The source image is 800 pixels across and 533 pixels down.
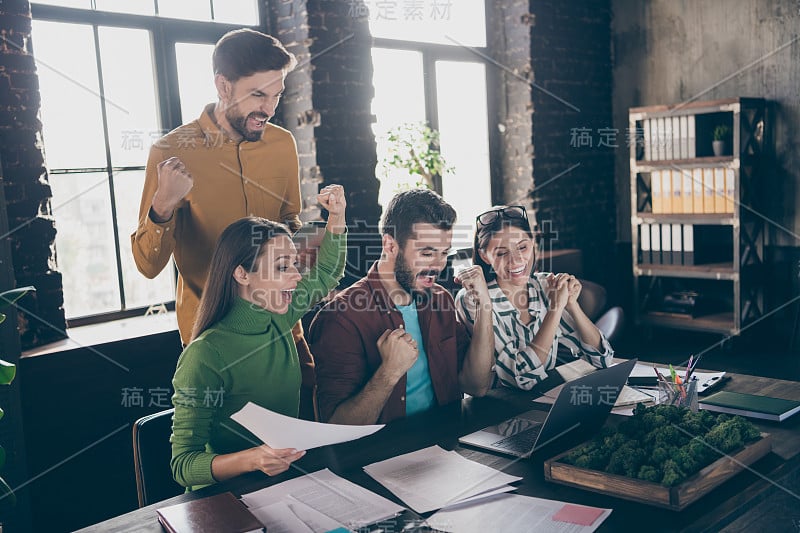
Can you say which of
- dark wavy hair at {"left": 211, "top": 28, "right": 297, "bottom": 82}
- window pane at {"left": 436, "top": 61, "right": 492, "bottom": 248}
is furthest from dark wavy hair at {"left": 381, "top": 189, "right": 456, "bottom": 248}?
window pane at {"left": 436, "top": 61, "right": 492, "bottom": 248}

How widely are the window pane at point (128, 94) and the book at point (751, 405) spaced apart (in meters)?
2.94

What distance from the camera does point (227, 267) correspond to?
204 cm

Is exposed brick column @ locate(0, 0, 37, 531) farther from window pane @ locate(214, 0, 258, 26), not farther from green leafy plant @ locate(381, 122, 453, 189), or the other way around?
green leafy plant @ locate(381, 122, 453, 189)

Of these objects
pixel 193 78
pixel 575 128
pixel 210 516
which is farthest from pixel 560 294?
pixel 575 128

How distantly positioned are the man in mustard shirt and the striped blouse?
0.63m

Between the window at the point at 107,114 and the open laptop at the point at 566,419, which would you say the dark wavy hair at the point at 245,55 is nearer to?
the open laptop at the point at 566,419

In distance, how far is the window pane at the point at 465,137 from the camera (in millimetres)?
5336

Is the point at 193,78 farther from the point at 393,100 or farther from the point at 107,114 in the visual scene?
the point at 393,100

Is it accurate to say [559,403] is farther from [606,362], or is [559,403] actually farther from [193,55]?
[193,55]

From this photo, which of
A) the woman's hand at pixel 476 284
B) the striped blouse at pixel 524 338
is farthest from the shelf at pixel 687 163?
the woman's hand at pixel 476 284

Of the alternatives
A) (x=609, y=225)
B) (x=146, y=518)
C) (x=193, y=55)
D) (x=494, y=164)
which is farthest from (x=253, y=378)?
(x=609, y=225)

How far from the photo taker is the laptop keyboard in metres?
1.79

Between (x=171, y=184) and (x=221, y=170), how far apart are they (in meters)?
0.31

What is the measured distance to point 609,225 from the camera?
6305 millimetres
